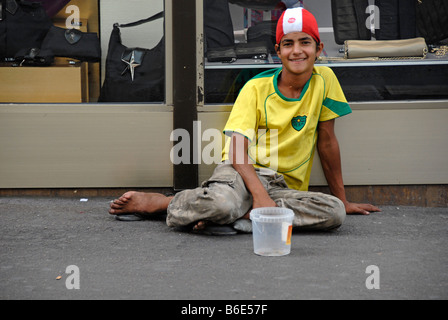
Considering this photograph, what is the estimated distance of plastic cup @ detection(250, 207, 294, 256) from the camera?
10.9 feet

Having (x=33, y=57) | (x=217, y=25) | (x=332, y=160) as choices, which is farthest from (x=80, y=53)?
(x=332, y=160)

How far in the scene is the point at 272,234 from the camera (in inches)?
131

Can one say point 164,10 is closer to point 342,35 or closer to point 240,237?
point 342,35

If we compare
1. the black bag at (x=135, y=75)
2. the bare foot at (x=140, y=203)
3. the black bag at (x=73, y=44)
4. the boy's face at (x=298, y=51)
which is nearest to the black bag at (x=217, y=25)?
the black bag at (x=135, y=75)

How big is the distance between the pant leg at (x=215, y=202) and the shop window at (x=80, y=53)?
38.6 inches

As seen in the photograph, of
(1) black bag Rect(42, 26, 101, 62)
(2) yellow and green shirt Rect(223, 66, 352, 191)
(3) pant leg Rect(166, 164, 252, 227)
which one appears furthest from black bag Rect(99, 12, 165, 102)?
(3) pant leg Rect(166, 164, 252, 227)

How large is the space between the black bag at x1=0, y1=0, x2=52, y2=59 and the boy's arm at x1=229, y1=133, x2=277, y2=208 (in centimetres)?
167

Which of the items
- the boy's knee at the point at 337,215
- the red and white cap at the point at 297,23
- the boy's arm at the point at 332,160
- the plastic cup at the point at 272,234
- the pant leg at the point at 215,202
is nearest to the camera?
the plastic cup at the point at 272,234

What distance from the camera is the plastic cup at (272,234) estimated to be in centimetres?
331

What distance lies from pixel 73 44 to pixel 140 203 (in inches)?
51.9

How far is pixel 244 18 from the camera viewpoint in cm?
459

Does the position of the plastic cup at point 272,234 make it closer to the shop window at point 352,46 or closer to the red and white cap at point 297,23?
the red and white cap at point 297,23

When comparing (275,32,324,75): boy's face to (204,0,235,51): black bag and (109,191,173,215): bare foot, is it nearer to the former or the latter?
(204,0,235,51): black bag
